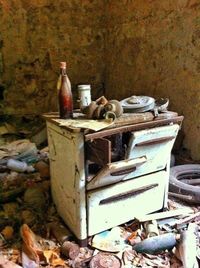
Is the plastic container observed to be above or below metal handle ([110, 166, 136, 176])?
below

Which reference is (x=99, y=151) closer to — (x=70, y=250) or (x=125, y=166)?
(x=125, y=166)

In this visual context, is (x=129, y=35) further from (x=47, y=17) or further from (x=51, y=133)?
(x=51, y=133)

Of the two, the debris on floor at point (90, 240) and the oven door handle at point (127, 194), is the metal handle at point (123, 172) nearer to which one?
the oven door handle at point (127, 194)

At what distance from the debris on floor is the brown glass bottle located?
752 mm

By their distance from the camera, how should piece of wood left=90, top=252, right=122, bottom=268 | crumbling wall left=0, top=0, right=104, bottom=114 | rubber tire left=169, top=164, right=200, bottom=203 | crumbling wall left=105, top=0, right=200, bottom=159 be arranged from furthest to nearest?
1. crumbling wall left=0, top=0, right=104, bottom=114
2. crumbling wall left=105, top=0, right=200, bottom=159
3. rubber tire left=169, top=164, right=200, bottom=203
4. piece of wood left=90, top=252, right=122, bottom=268

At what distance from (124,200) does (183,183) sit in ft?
2.17

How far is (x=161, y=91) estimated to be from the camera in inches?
115

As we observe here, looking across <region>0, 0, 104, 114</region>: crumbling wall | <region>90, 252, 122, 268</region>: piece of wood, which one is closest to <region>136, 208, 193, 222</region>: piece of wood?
<region>90, 252, 122, 268</region>: piece of wood

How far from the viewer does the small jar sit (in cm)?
179

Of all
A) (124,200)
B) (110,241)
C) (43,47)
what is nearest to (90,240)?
(110,241)

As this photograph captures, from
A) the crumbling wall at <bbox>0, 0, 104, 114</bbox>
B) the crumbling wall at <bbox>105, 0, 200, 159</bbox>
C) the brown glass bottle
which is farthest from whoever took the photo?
the crumbling wall at <bbox>0, 0, 104, 114</bbox>

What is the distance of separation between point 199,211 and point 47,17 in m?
2.84

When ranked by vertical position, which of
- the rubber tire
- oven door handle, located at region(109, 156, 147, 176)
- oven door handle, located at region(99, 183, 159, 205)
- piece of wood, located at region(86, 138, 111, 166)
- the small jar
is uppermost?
the small jar

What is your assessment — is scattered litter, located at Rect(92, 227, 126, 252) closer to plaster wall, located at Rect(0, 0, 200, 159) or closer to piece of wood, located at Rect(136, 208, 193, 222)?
piece of wood, located at Rect(136, 208, 193, 222)
